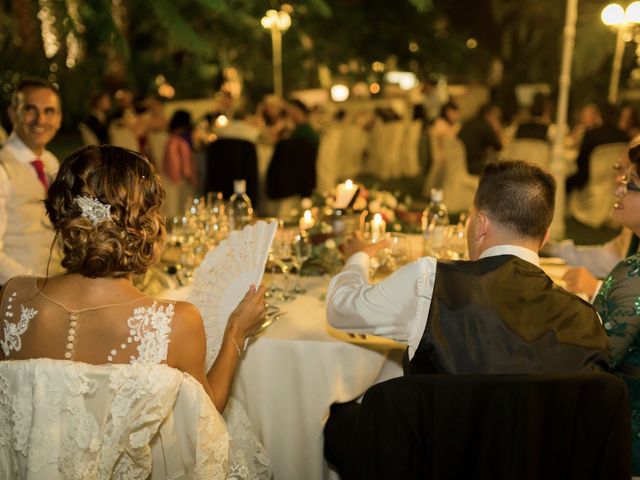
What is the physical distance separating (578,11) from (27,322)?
10281 millimetres

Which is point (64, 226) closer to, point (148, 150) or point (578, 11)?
point (148, 150)

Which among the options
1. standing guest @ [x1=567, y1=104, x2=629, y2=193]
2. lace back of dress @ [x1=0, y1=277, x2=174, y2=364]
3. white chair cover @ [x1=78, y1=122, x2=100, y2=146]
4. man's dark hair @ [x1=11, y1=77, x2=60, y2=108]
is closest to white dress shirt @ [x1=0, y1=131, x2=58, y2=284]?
man's dark hair @ [x1=11, y1=77, x2=60, y2=108]

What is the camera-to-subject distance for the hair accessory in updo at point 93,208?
177cm

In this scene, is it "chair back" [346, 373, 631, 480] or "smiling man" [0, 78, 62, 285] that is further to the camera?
"smiling man" [0, 78, 62, 285]

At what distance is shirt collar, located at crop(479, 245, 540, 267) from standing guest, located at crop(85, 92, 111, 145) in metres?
5.64

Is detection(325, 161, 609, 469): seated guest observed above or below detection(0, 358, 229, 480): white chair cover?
above

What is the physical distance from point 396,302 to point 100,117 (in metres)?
5.99

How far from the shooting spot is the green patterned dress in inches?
83.0

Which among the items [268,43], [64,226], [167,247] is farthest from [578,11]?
[64,226]

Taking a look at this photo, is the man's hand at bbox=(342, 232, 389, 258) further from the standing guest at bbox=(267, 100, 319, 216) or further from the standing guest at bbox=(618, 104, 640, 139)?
the standing guest at bbox=(618, 104, 640, 139)

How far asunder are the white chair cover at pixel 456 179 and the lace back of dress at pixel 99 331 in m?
7.19

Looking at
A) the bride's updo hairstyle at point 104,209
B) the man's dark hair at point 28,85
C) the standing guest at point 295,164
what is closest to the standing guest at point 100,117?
the standing guest at point 295,164

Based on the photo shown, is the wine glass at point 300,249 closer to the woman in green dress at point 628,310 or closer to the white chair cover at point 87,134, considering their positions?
the woman in green dress at point 628,310

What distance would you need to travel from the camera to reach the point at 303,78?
15.6 metres
